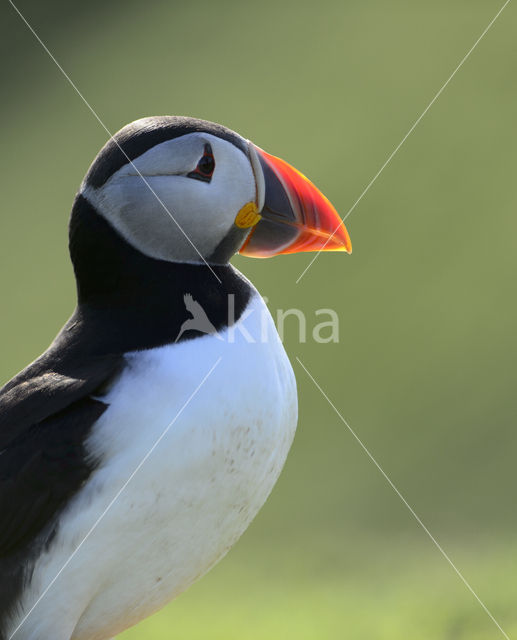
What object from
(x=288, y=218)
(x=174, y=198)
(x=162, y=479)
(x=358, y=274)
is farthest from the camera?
(x=358, y=274)

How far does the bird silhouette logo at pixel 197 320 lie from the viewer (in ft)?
5.11

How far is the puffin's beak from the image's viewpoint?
1666mm

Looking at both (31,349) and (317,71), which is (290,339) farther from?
(317,71)

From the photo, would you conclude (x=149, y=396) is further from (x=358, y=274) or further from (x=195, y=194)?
(x=358, y=274)

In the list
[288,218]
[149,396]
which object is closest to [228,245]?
[288,218]

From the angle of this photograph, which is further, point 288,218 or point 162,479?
point 288,218

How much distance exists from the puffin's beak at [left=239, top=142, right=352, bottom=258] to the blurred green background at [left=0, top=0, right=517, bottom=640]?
0.90 m

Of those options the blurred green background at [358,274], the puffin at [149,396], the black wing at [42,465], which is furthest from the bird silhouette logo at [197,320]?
the blurred green background at [358,274]

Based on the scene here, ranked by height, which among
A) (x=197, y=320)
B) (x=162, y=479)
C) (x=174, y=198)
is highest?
(x=174, y=198)

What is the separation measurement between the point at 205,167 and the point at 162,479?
469mm

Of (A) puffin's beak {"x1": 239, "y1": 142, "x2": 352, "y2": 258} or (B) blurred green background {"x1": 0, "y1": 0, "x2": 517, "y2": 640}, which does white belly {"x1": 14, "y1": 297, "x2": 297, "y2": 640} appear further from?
(B) blurred green background {"x1": 0, "y1": 0, "x2": 517, "y2": 640}

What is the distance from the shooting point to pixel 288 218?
5.52 feet

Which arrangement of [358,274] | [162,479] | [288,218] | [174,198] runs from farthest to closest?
1. [358,274]
2. [288,218]
3. [174,198]
4. [162,479]

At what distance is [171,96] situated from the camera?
517cm
